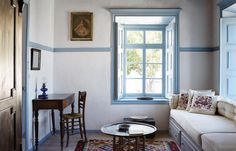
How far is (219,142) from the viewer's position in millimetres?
3045

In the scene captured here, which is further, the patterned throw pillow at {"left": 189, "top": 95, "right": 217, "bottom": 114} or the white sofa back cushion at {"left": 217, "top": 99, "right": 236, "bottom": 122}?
the patterned throw pillow at {"left": 189, "top": 95, "right": 217, "bottom": 114}

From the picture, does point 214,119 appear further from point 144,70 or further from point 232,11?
point 144,70

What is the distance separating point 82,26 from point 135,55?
5.06 feet

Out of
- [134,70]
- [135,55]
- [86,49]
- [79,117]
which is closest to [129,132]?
[79,117]

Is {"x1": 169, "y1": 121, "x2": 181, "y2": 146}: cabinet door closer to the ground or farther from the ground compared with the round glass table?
closer to the ground

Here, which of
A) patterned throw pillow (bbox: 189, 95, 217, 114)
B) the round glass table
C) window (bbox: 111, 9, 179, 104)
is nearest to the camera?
the round glass table

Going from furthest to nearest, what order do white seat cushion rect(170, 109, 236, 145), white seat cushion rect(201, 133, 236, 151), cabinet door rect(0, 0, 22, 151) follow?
white seat cushion rect(170, 109, 236, 145)
white seat cushion rect(201, 133, 236, 151)
cabinet door rect(0, 0, 22, 151)

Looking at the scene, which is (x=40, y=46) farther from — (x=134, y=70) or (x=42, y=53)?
(x=134, y=70)

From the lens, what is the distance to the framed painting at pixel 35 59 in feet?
15.5

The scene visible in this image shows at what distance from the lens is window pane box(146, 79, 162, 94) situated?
6.90m

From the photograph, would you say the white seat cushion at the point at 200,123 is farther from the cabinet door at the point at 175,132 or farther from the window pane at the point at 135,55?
the window pane at the point at 135,55

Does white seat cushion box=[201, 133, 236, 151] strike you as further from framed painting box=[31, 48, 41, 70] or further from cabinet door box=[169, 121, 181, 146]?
framed painting box=[31, 48, 41, 70]

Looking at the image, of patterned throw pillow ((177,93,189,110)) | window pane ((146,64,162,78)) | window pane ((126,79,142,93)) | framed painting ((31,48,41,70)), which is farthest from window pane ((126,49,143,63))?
framed painting ((31,48,41,70))

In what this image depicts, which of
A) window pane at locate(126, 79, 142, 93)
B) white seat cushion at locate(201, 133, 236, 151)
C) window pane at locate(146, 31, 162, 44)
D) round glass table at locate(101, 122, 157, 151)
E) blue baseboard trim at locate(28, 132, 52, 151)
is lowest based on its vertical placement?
blue baseboard trim at locate(28, 132, 52, 151)
